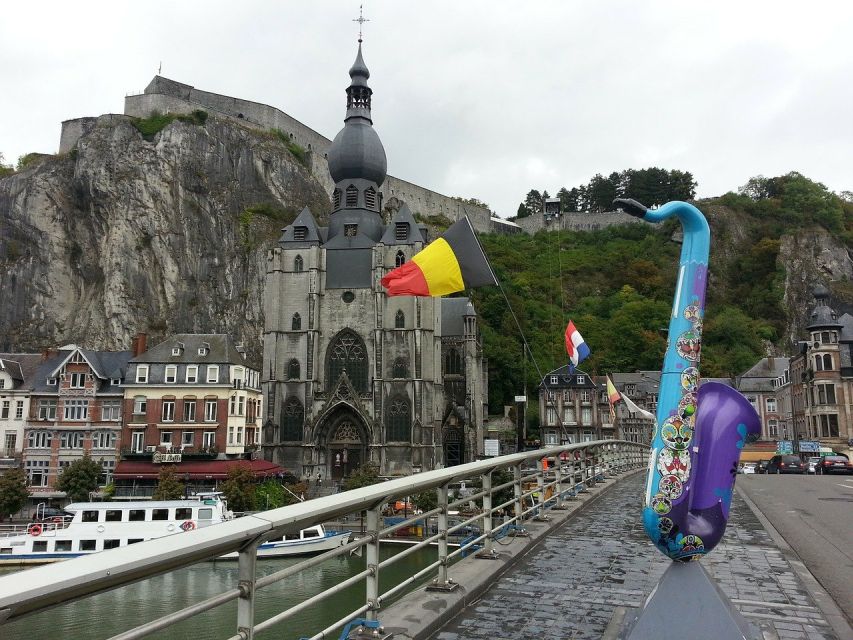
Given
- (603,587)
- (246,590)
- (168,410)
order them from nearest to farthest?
1. (246,590)
2. (603,587)
3. (168,410)

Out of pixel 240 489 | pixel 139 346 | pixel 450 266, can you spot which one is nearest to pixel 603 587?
pixel 450 266

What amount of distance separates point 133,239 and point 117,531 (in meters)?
44.3

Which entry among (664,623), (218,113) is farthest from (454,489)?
(218,113)

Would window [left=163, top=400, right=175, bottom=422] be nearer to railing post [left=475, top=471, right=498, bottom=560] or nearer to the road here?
the road

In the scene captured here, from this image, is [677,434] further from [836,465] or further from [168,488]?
[168,488]

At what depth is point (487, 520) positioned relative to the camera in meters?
6.27

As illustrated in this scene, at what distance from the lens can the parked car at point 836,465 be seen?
26344mm

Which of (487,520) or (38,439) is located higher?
(487,520)

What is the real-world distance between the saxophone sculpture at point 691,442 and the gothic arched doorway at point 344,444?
36189 millimetres

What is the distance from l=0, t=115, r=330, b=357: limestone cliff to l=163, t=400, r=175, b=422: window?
26.7 meters

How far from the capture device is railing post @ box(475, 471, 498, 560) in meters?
6.07

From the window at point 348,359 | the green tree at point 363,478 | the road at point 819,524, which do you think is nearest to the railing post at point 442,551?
the road at point 819,524

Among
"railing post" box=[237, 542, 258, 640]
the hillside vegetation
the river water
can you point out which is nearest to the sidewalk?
"railing post" box=[237, 542, 258, 640]

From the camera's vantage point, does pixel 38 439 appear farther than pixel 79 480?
Yes
